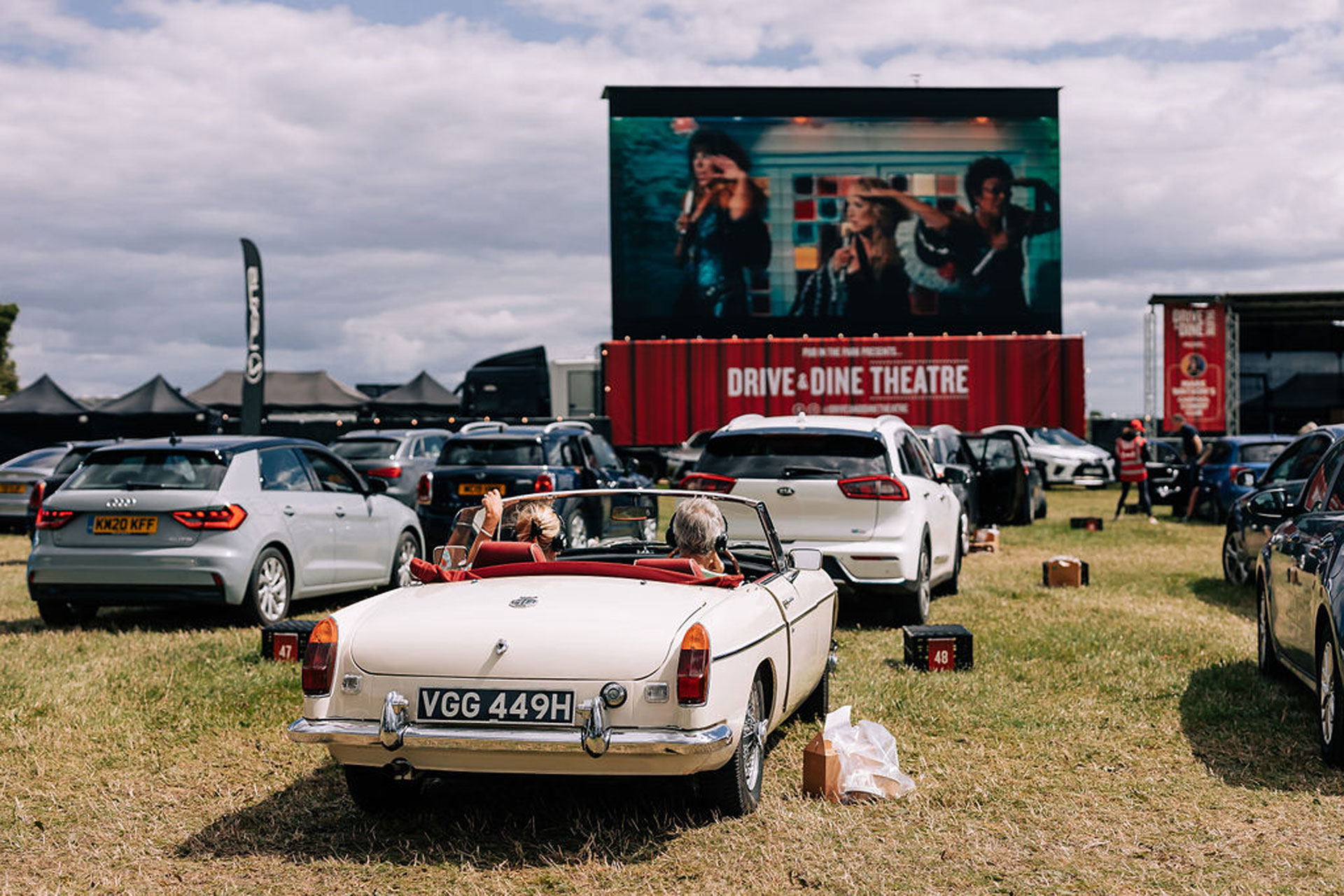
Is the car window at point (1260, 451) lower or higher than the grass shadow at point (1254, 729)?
higher

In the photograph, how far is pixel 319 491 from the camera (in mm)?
12375

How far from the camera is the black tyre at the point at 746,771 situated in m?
5.52

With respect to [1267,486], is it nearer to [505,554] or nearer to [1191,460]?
[505,554]

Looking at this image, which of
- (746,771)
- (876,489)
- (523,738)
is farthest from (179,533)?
(523,738)

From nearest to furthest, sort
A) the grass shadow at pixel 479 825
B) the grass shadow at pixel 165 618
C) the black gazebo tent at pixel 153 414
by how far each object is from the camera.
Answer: the grass shadow at pixel 479 825, the grass shadow at pixel 165 618, the black gazebo tent at pixel 153 414

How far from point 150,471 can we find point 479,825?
6538 mm

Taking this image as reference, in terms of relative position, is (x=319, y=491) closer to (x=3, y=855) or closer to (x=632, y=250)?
(x=3, y=855)

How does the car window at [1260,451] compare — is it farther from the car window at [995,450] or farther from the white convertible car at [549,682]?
the white convertible car at [549,682]

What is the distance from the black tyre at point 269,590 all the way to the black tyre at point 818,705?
4.82 metres

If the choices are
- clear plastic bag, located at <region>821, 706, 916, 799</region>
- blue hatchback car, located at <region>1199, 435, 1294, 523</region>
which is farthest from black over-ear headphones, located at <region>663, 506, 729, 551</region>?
blue hatchback car, located at <region>1199, 435, 1294, 523</region>

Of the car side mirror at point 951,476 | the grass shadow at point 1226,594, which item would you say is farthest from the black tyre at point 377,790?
the grass shadow at point 1226,594

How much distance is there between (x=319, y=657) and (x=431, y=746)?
0.56m

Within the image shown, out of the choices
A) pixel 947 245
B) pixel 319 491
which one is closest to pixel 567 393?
pixel 947 245

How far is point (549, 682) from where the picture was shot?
5109 mm
